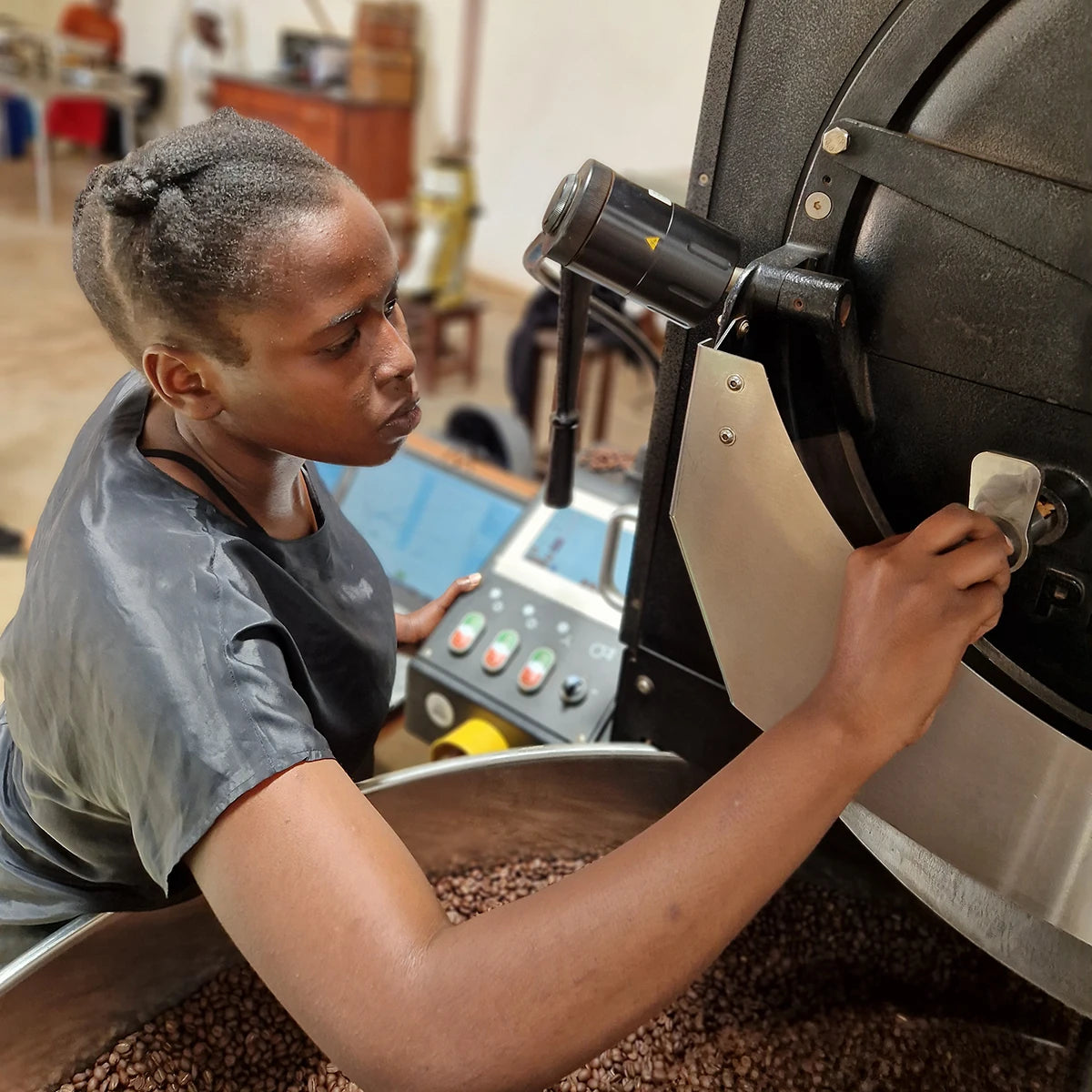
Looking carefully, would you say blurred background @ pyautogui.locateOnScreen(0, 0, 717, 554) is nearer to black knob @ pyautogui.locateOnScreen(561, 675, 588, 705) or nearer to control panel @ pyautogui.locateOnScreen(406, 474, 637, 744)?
control panel @ pyautogui.locateOnScreen(406, 474, 637, 744)

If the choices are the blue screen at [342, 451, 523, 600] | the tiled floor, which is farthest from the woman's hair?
the tiled floor

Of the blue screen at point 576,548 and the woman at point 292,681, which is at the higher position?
the woman at point 292,681

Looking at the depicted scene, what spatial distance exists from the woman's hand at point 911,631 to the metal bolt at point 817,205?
0.75 ft

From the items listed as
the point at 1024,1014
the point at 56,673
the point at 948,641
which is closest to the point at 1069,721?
the point at 948,641

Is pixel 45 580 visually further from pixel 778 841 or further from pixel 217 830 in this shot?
pixel 778 841

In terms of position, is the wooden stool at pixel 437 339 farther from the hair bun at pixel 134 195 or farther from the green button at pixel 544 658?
the hair bun at pixel 134 195

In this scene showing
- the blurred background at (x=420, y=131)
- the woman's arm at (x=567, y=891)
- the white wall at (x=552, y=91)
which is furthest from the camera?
the white wall at (x=552, y=91)

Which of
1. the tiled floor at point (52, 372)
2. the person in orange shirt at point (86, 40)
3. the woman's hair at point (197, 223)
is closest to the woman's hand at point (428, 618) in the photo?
the woman's hair at point (197, 223)

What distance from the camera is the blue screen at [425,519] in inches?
60.7

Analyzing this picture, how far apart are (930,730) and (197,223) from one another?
588mm

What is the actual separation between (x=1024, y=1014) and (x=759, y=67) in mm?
823

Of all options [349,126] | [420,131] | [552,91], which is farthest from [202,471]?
[420,131]

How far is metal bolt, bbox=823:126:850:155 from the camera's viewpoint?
62cm

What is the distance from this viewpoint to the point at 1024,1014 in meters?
0.85
